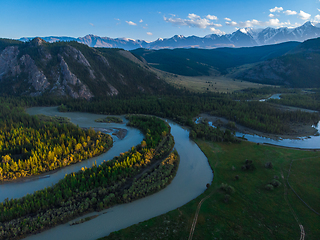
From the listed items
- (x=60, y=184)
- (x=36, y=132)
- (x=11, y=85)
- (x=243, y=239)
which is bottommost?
(x=243, y=239)

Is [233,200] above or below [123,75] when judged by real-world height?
below

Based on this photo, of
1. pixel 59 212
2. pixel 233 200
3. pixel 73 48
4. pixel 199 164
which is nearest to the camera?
pixel 59 212

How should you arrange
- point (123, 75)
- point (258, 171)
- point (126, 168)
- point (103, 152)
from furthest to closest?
point (123, 75), point (103, 152), point (258, 171), point (126, 168)

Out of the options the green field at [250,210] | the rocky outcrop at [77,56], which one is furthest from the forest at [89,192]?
the rocky outcrop at [77,56]

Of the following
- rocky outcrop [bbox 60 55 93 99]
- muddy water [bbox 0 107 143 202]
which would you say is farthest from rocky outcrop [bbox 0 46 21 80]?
muddy water [bbox 0 107 143 202]

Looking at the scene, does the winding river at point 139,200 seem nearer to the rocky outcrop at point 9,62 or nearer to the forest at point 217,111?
the forest at point 217,111

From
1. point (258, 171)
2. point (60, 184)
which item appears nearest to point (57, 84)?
point (60, 184)

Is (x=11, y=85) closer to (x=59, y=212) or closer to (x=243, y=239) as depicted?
(x=59, y=212)
